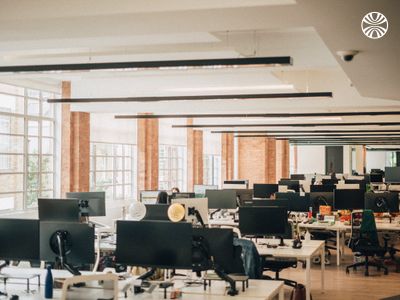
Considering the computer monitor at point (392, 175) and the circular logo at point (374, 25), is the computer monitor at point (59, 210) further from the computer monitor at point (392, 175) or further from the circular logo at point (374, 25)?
the computer monitor at point (392, 175)

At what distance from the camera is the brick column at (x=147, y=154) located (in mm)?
15992

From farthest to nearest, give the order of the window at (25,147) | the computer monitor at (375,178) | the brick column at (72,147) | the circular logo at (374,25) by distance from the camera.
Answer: the computer monitor at (375,178)
the brick column at (72,147)
the window at (25,147)
the circular logo at (374,25)

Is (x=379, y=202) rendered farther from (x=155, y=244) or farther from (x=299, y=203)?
(x=155, y=244)

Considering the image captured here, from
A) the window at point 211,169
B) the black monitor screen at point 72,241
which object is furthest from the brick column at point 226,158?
the black monitor screen at point 72,241

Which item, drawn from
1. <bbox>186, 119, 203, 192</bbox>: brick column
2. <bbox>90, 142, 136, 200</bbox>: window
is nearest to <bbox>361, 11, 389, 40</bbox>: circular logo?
<bbox>90, 142, 136, 200</bbox>: window

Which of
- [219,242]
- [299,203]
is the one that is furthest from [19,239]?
[299,203]

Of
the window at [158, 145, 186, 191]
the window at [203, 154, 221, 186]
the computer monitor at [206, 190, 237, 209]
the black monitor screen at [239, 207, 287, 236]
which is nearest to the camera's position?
the black monitor screen at [239, 207, 287, 236]

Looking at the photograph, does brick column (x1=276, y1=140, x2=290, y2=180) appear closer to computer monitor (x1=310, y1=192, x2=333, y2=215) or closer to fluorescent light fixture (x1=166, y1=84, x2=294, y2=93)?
computer monitor (x1=310, y1=192, x2=333, y2=215)

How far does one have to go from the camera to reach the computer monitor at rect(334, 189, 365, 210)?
11477 millimetres

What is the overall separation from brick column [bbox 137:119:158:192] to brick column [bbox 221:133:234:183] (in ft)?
28.7

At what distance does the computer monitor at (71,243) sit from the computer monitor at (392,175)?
18233 millimetres

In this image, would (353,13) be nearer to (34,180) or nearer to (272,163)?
(34,180)

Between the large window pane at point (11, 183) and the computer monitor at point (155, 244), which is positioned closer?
the computer monitor at point (155, 244)

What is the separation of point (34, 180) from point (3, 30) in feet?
20.7
